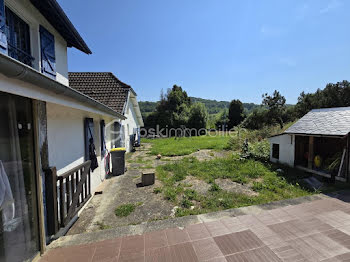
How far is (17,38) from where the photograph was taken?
292 cm

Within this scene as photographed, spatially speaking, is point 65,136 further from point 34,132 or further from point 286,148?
point 286,148

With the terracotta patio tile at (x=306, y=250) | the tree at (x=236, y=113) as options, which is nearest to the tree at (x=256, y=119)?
the tree at (x=236, y=113)

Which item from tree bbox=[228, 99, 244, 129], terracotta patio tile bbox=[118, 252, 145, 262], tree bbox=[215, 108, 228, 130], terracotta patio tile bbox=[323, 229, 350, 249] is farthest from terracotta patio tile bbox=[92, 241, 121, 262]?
tree bbox=[228, 99, 244, 129]

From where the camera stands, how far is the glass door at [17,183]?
172 cm

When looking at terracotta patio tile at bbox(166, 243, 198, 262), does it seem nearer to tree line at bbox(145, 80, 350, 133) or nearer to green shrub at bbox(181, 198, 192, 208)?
green shrub at bbox(181, 198, 192, 208)

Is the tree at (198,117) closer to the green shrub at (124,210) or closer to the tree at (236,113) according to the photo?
the tree at (236,113)

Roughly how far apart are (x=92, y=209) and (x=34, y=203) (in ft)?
5.99

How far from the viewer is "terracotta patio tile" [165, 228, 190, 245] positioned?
2479 millimetres

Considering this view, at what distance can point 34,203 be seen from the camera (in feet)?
7.13

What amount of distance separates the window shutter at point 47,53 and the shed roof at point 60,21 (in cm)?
38

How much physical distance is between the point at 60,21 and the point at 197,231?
5.57 m

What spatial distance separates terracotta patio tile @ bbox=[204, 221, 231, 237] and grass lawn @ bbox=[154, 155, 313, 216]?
59 cm

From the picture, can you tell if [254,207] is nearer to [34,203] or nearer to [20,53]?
[34,203]

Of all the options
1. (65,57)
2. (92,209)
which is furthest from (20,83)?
(65,57)
